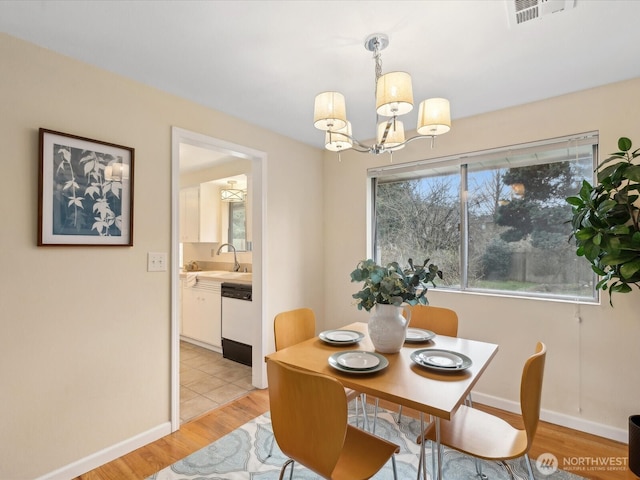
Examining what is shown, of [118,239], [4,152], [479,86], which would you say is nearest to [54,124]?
[4,152]

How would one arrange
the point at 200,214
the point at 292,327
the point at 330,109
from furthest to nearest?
1. the point at 200,214
2. the point at 292,327
3. the point at 330,109

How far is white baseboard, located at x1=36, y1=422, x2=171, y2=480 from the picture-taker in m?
1.81

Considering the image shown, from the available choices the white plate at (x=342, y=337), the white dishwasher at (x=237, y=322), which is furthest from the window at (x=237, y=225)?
the white plate at (x=342, y=337)

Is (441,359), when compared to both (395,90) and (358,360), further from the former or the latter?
(395,90)

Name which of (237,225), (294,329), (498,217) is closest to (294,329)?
(294,329)

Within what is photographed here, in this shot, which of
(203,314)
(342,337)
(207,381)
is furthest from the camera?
(203,314)

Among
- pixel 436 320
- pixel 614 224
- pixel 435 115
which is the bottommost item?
pixel 436 320

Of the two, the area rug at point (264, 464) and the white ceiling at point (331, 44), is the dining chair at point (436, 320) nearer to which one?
the area rug at point (264, 464)

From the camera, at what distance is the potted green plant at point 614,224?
5.76 feet

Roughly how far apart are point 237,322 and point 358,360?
2.35 meters

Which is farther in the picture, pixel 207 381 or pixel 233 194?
pixel 233 194

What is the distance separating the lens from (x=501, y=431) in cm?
154

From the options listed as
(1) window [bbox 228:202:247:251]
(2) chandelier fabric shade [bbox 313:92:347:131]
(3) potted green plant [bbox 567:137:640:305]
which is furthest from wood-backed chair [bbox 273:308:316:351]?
(1) window [bbox 228:202:247:251]

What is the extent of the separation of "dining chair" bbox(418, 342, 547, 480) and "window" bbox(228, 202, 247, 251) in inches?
142
